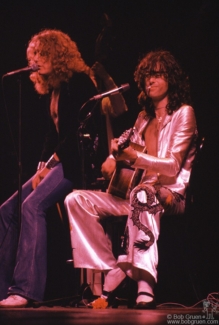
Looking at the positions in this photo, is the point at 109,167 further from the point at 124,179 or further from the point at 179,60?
the point at 179,60

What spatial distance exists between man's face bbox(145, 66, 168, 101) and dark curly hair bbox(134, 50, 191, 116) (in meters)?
0.02

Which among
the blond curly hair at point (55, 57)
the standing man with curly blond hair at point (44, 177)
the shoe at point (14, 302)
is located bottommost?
the shoe at point (14, 302)

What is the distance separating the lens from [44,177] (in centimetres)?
421

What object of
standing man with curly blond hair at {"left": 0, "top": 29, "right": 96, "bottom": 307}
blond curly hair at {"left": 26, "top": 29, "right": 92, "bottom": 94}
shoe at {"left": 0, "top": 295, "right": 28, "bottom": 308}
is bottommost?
shoe at {"left": 0, "top": 295, "right": 28, "bottom": 308}

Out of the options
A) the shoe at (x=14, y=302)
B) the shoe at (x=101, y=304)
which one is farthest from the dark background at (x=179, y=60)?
the shoe at (x=14, y=302)

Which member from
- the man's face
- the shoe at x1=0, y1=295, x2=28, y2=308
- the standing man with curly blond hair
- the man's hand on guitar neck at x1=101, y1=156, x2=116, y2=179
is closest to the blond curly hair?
the standing man with curly blond hair

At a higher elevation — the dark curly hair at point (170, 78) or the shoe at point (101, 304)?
the dark curly hair at point (170, 78)

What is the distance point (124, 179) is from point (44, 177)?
1.86 feet

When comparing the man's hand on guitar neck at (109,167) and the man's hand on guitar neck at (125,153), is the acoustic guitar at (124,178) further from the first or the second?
the man's hand on guitar neck at (125,153)

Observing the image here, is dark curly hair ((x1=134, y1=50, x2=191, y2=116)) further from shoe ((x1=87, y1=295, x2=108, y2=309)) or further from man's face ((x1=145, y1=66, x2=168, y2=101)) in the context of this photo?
shoe ((x1=87, y1=295, x2=108, y2=309))

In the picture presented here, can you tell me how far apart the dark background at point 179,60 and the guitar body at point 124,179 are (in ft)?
1.13

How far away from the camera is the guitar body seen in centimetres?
400

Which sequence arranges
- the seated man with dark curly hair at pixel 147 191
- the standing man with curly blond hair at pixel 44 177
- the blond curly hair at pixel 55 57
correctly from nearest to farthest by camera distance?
1. the seated man with dark curly hair at pixel 147 191
2. the standing man with curly blond hair at pixel 44 177
3. the blond curly hair at pixel 55 57

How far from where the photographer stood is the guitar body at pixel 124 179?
13.1 feet
